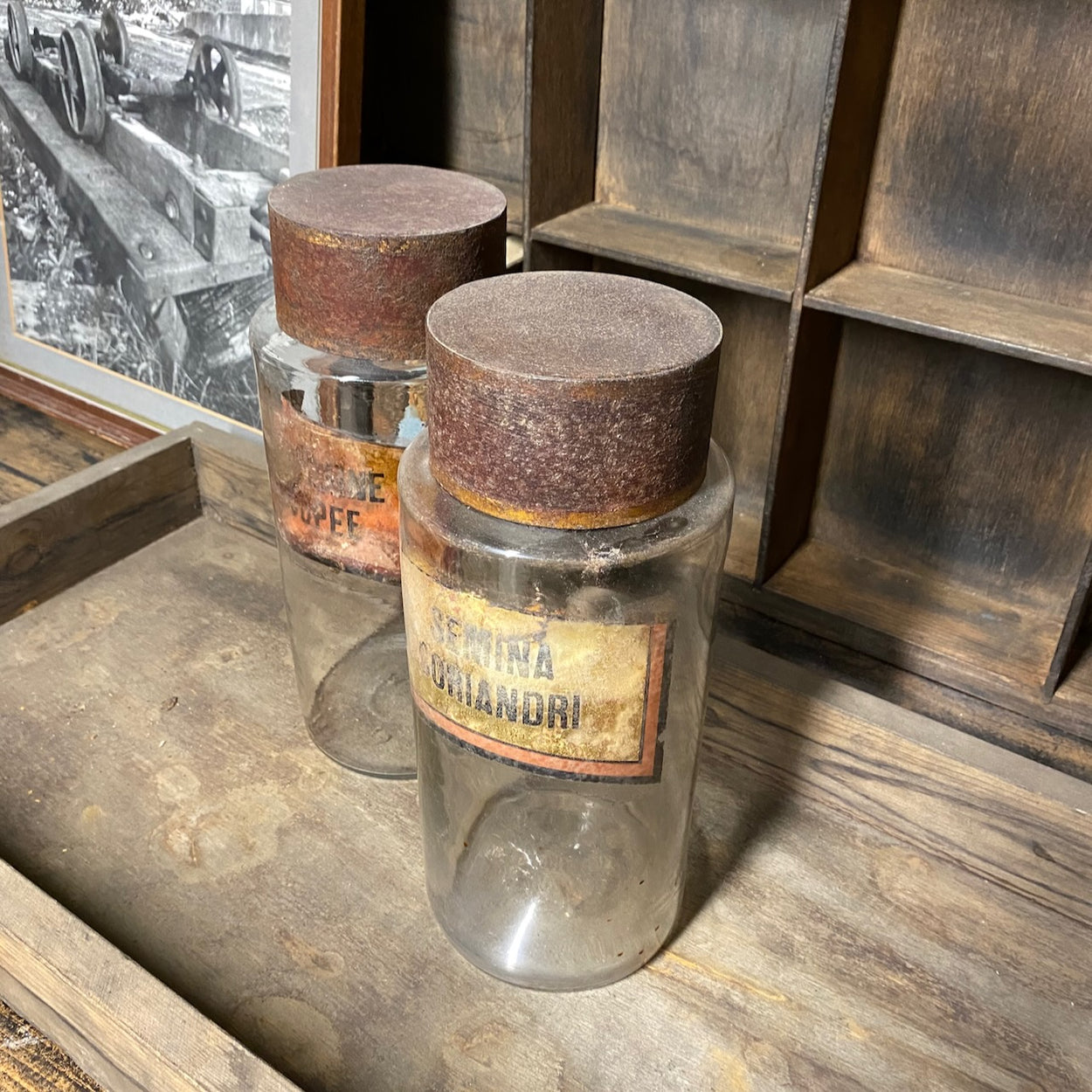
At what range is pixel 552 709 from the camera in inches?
19.5

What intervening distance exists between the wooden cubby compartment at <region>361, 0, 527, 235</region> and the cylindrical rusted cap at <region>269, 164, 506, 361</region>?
0.55m

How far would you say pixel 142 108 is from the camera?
1168mm

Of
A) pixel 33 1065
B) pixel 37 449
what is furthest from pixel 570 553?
pixel 37 449

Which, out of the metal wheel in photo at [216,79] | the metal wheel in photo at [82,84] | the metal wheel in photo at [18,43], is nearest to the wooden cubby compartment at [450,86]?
the metal wheel in photo at [216,79]

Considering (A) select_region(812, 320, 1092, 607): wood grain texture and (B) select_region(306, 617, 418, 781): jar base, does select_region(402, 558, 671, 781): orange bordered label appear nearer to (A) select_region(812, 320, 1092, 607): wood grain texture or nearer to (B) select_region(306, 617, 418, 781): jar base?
(B) select_region(306, 617, 418, 781): jar base

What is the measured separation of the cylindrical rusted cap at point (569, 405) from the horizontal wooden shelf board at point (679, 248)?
0.53m

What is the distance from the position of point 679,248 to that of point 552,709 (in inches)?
26.5

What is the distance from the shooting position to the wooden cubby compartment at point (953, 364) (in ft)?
3.01

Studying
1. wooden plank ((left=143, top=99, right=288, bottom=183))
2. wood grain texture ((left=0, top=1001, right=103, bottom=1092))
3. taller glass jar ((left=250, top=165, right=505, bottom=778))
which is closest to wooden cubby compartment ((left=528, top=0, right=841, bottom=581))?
wooden plank ((left=143, top=99, right=288, bottom=183))

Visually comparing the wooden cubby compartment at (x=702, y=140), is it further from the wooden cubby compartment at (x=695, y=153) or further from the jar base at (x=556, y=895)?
the jar base at (x=556, y=895)

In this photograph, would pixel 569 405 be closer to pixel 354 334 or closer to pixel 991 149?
pixel 354 334

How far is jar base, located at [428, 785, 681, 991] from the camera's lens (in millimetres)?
610

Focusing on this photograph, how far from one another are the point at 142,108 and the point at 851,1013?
1097 millimetres

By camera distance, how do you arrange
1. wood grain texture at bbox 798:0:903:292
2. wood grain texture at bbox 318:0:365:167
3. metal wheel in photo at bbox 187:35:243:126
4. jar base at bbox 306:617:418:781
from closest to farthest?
jar base at bbox 306:617:418:781
wood grain texture at bbox 798:0:903:292
wood grain texture at bbox 318:0:365:167
metal wheel in photo at bbox 187:35:243:126
